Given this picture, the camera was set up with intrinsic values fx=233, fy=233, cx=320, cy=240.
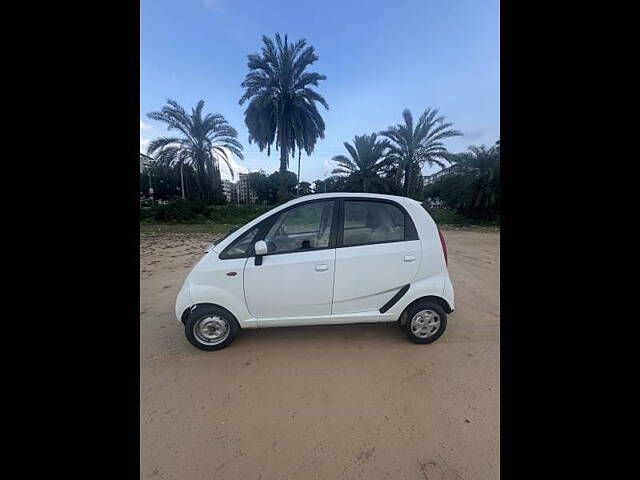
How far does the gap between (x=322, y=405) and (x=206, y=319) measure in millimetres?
1450

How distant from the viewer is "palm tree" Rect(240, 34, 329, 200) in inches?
637

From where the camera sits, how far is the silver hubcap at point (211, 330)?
2451mm

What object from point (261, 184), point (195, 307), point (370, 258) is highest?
point (261, 184)

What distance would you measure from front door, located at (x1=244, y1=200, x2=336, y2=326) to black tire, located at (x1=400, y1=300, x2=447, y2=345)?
878mm

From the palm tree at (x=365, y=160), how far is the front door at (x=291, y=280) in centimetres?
1737

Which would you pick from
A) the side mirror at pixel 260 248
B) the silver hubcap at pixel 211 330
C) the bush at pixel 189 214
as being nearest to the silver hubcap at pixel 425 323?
the side mirror at pixel 260 248

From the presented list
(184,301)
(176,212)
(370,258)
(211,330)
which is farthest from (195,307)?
(176,212)

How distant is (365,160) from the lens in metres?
19.4

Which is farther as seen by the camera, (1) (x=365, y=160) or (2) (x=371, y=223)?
(1) (x=365, y=160)

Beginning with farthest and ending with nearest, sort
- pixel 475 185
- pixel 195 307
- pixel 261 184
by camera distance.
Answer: pixel 261 184 < pixel 475 185 < pixel 195 307

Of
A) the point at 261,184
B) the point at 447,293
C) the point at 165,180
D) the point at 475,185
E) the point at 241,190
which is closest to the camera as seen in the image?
the point at 447,293

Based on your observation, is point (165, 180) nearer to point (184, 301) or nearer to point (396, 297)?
point (184, 301)
